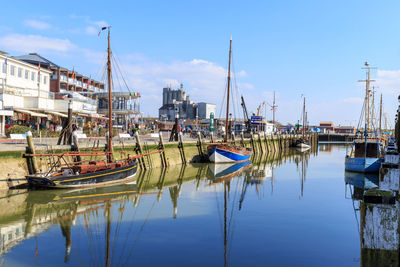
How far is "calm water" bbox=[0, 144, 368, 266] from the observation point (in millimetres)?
11398

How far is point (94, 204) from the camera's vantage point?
18.5 metres

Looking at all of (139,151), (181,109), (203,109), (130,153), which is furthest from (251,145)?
(181,109)

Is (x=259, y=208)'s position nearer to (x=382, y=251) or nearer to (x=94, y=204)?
(x=94, y=204)

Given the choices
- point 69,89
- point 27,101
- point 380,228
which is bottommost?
point 380,228

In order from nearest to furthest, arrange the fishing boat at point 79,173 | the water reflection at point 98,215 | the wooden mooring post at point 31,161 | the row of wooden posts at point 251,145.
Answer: the water reflection at point 98,215 < the fishing boat at point 79,173 < the wooden mooring post at point 31,161 < the row of wooden posts at point 251,145

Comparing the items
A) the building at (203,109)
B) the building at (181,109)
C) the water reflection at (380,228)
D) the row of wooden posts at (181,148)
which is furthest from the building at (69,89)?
the building at (203,109)

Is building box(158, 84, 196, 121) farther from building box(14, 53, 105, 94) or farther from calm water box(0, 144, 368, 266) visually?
calm water box(0, 144, 368, 266)

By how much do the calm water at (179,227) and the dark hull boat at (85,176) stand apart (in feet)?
2.19

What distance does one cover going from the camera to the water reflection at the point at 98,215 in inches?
477

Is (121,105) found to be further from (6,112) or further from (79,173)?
(79,173)

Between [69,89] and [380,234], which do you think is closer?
[380,234]

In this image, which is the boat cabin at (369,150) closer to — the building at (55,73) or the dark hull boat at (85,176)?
the dark hull boat at (85,176)

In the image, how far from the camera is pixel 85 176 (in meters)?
21.9

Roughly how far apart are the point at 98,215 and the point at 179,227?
4.28 meters
